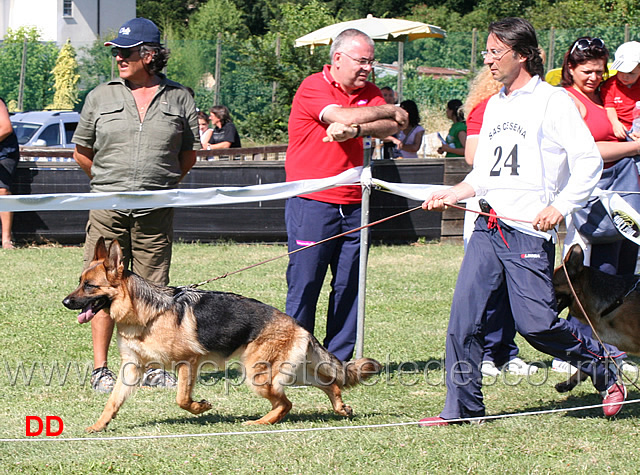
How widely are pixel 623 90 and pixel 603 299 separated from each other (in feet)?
5.79

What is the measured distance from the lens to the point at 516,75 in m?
4.27

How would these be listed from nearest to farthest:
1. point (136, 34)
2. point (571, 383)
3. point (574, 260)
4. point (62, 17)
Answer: point (574, 260) → point (136, 34) → point (571, 383) → point (62, 17)

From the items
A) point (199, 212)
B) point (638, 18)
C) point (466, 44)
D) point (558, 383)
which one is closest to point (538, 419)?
point (558, 383)

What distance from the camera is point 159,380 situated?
5625mm

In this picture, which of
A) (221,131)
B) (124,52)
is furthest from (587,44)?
(221,131)

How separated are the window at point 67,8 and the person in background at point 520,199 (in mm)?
44371

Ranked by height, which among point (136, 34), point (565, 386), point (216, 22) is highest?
point (216, 22)

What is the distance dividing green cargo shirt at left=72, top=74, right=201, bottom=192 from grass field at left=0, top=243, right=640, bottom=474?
4.69 feet

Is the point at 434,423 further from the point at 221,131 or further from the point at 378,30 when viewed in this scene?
the point at 378,30

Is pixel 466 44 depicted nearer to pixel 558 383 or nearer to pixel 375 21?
pixel 375 21

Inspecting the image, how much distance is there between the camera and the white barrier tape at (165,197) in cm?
451

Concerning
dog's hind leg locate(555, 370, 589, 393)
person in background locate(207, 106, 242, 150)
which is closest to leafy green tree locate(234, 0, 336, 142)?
person in background locate(207, 106, 242, 150)

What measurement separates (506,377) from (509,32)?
271 centimetres

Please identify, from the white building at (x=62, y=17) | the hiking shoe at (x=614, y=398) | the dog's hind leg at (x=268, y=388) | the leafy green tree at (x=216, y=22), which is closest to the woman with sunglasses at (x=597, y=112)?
the hiking shoe at (x=614, y=398)
